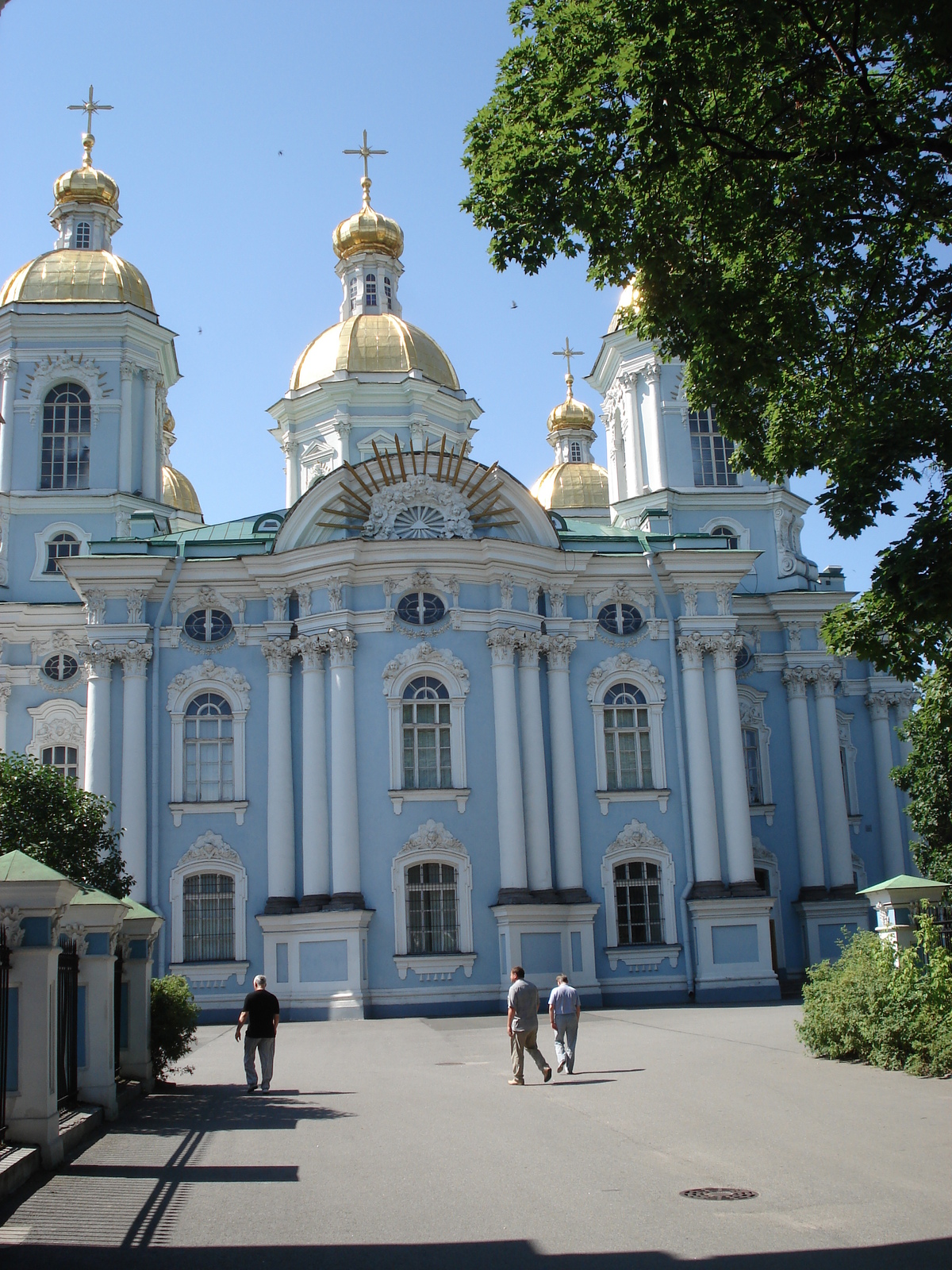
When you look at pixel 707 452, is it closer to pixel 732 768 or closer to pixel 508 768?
pixel 732 768

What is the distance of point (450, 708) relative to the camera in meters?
28.5

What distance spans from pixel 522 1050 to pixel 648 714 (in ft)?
51.5

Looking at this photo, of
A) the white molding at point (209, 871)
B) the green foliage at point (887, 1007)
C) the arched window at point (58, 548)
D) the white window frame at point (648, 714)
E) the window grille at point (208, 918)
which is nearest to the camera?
the green foliage at point (887, 1007)

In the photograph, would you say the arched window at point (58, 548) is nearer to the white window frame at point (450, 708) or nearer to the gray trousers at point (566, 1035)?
the white window frame at point (450, 708)

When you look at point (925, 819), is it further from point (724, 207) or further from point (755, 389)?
point (724, 207)

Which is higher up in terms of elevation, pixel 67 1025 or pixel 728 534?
pixel 728 534

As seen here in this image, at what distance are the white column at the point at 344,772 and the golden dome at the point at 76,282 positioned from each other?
38.9 ft

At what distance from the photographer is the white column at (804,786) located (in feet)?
104

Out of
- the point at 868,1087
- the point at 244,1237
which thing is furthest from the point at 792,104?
the point at 244,1237

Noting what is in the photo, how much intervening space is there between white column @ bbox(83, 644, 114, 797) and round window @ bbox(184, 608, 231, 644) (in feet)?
5.73

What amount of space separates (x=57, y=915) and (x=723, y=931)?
20.9m

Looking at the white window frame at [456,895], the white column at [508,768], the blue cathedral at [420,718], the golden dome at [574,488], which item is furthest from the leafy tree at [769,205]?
the golden dome at [574,488]

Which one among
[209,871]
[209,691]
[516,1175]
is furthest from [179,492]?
[516,1175]

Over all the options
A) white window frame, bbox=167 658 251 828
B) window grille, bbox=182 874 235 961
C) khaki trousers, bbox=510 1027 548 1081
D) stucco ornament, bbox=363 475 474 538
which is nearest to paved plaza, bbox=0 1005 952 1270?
khaki trousers, bbox=510 1027 548 1081
